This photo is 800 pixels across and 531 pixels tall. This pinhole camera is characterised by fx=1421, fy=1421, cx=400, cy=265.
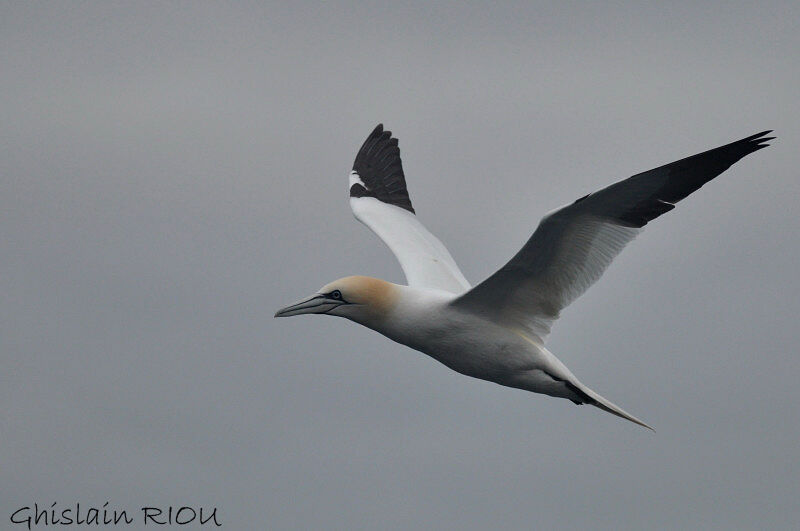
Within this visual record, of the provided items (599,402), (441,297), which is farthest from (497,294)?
(599,402)

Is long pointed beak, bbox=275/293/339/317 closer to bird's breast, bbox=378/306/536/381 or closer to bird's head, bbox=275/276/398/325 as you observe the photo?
bird's head, bbox=275/276/398/325

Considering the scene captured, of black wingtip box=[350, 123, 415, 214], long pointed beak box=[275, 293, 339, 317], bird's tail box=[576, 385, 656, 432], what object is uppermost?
black wingtip box=[350, 123, 415, 214]

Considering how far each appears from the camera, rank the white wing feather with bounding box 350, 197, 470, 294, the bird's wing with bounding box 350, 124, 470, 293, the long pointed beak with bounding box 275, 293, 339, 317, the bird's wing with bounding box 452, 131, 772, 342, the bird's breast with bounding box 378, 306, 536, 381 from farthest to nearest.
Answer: the bird's wing with bounding box 350, 124, 470, 293 → the white wing feather with bounding box 350, 197, 470, 294 → the long pointed beak with bounding box 275, 293, 339, 317 → the bird's breast with bounding box 378, 306, 536, 381 → the bird's wing with bounding box 452, 131, 772, 342

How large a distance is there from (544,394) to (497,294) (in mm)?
1350

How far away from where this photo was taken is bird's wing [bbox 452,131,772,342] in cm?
1224

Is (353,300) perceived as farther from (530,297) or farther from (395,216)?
(395,216)

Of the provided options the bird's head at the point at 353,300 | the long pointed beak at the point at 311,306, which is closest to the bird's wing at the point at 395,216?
the bird's head at the point at 353,300

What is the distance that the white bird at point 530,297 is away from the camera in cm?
1234

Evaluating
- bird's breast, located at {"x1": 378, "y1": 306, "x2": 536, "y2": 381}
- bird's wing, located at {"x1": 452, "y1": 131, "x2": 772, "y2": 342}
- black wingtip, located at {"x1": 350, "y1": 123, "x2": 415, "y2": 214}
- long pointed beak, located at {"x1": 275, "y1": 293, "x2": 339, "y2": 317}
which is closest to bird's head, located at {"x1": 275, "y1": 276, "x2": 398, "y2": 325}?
long pointed beak, located at {"x1": 275, "y1": 293, "x2": 339, "y2": 317}

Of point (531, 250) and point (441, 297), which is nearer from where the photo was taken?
point (531, 250)

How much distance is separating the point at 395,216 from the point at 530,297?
13.2 feet

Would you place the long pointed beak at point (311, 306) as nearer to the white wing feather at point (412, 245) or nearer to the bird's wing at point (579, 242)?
the bird's wing at point (579, 242)

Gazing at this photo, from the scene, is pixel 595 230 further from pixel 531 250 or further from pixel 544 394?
pixel 544 394

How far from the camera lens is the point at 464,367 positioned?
13.8m
